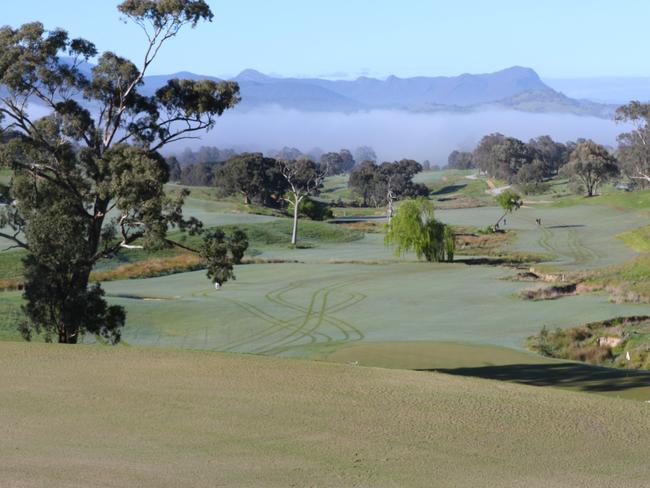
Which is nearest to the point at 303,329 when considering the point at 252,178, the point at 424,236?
the point at 424,236

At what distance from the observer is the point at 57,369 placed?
26219 millimetres

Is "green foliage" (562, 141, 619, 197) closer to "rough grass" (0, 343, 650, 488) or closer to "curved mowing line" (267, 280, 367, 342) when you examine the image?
"curved mowing line" (267, 280, 367, 342)

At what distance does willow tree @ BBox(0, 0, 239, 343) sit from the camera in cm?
3344

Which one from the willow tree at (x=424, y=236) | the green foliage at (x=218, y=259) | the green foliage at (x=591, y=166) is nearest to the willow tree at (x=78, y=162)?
the green foliage at (x=218, y=259)

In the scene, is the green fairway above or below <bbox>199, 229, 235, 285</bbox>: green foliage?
below

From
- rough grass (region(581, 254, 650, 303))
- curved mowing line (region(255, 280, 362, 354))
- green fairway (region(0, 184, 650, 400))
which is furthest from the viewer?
rough grass (region(581, 254, 650, 303))

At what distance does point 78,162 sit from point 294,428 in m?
17.9

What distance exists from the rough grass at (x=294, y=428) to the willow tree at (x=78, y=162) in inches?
245

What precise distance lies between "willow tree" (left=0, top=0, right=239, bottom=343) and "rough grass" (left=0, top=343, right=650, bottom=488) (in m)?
6.21

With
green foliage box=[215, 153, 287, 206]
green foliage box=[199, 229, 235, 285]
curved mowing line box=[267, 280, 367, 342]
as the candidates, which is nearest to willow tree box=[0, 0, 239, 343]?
green foliage box=[199, 229, 235, 285]

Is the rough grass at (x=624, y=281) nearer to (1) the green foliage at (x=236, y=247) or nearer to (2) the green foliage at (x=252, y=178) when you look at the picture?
(1) the green foliage at (x=236, y=247)

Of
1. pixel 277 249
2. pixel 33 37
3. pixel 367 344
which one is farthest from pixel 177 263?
pixel 33 37

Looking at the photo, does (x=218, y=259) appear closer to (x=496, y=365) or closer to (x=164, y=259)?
(x=496, y=365)

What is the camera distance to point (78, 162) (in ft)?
115
